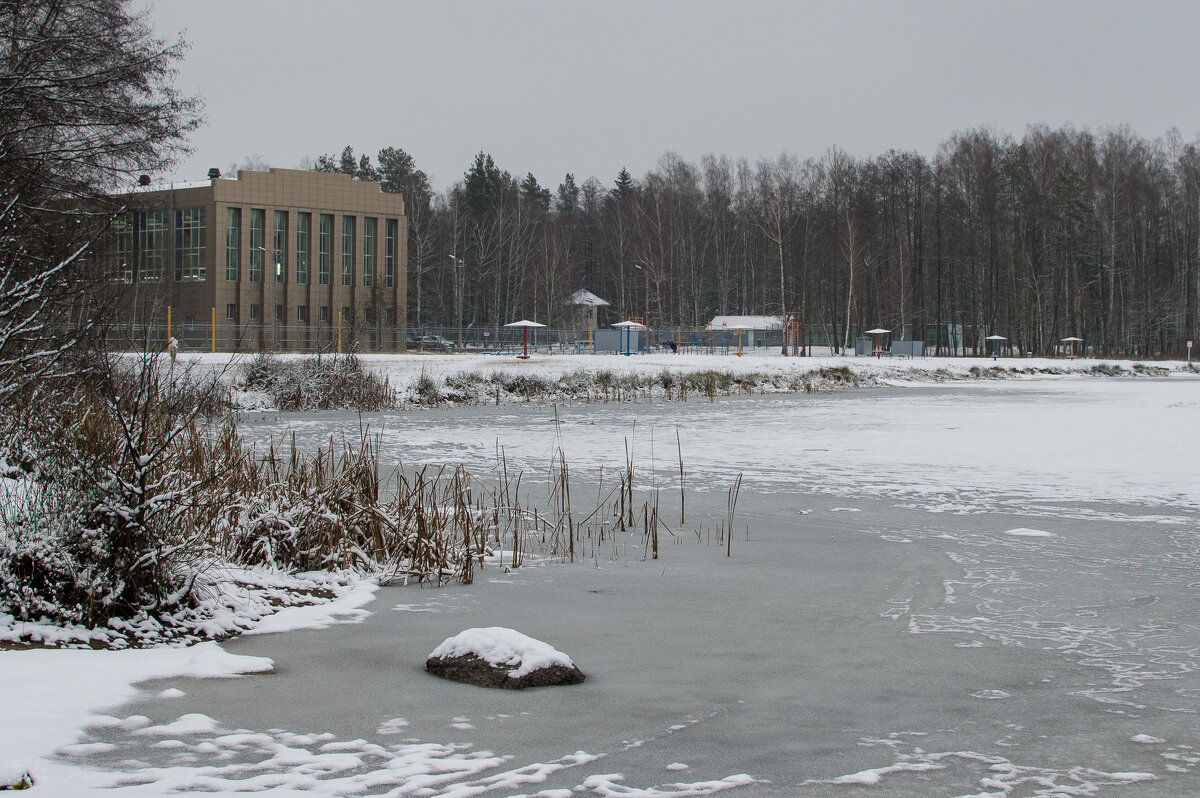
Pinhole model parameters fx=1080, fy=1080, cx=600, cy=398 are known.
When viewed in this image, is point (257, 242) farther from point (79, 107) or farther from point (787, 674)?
point (787, 674)

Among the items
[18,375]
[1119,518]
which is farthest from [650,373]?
[18,375]

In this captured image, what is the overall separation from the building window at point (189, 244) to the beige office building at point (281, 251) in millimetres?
56

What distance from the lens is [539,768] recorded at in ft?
12.3

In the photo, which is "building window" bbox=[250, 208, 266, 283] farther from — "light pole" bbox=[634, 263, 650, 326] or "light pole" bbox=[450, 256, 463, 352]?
"light pole" bbox=[634, 263, 650, 326]

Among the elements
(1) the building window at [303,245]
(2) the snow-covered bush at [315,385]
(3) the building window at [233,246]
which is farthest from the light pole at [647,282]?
(2) the snow-covered bush at [315,385]

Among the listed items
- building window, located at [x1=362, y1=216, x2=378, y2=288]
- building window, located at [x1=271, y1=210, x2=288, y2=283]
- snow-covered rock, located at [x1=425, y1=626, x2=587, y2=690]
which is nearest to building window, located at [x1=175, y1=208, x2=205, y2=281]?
building window, located at [x1=271, y1=210, x2=288, y2=283]

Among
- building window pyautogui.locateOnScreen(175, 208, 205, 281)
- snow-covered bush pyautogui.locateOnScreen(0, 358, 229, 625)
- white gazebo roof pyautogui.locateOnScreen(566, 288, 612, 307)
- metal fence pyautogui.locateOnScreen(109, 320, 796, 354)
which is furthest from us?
white gazebo roof pyautogui.locateOnScreen(566, 288, 612, 307)

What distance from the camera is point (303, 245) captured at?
6188cm

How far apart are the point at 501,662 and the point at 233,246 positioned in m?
Answer: 59.1

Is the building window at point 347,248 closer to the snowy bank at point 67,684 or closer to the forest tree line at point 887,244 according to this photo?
the forest tree line at point 887,244

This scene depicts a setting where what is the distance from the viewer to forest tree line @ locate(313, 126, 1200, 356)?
65312 mm

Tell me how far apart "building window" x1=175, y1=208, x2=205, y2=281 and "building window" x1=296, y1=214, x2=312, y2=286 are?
515 cm

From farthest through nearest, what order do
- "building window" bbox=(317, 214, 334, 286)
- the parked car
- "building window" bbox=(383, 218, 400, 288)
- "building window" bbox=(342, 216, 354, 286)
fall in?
"building window" bbox=(383, 218, 400, 288), "building window" bbox=(342, 216, 354, 286), "building window" bbox=(317, 214, 334, 286), the parked car

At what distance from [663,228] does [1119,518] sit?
66557 millimetres
